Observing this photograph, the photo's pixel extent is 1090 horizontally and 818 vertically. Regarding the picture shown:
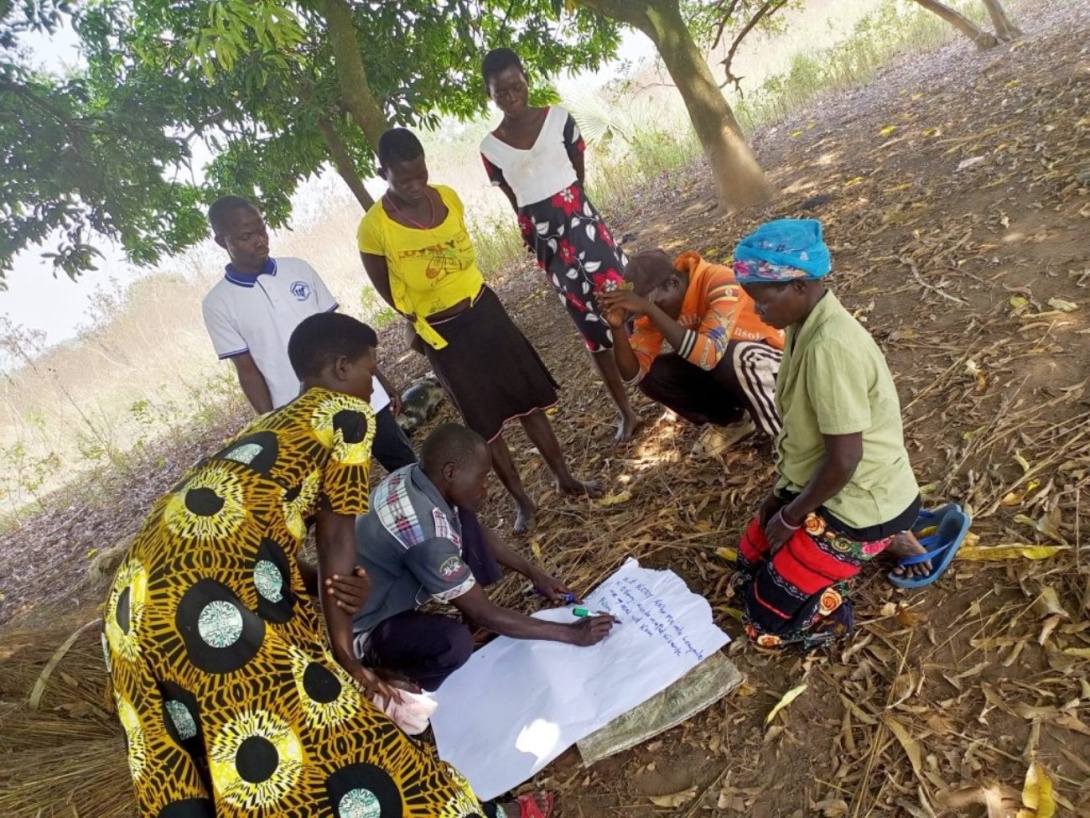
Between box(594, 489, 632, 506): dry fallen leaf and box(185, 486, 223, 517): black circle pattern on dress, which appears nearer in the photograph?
box(185, 486, 223, 517): black circle pattern on dress

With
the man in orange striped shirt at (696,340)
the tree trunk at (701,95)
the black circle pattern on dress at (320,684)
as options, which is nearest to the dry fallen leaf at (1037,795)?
the man in orange striped shirt at (696,340)

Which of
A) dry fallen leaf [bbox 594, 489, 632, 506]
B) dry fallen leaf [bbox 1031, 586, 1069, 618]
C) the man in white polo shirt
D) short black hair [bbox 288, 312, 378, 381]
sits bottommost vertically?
dry fallen leaf [bbox 1031, 586, 1069, 618]

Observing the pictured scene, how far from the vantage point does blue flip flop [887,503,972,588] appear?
6.52ft

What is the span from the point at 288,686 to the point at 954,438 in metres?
2.42

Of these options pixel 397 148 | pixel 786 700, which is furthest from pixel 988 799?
pixel 397 148

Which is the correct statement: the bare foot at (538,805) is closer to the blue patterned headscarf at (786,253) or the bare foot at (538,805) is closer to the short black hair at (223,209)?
the blue patterned headscarf at (786,253)

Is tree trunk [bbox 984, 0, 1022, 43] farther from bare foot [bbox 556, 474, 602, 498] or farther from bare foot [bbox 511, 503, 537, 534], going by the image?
bare foot [bbox 511, 503, 537, 534]

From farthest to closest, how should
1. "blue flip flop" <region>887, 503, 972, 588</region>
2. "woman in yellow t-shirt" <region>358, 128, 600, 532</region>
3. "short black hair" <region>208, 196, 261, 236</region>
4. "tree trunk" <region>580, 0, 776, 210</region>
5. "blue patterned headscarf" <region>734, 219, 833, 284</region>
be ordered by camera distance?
"tree trunk" <region>580, 0, 776, 210</region> → "woman in yellow t-shirt" <region>358, 128, 600, 532</region> → "short black hair" <region>208, 196, 261, 236</region> → "blue flip flop" <region>887, 503, 972, 588</region> → "blue patterned headscarf" <region>734, 219, 833, 284</region>

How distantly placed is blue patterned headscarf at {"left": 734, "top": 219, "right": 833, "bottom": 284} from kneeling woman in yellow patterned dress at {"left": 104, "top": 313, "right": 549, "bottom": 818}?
1.12m

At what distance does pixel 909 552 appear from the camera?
2.04m

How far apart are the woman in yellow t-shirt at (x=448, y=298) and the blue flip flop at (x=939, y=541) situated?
1.57m

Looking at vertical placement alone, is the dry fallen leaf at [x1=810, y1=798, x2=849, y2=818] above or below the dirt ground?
below

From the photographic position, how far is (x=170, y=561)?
1.26m

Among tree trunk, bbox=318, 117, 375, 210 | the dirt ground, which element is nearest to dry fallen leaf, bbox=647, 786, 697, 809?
the dirt ground
